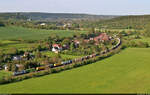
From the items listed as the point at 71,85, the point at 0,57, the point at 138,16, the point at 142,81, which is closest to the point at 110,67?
the point at 142,81

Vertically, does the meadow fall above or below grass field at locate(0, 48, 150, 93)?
above

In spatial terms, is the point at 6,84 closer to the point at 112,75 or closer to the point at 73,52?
the point at 112,75

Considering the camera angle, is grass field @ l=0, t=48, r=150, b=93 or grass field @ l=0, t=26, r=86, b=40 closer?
grass field @ l=0, t=48, r=150, b=93

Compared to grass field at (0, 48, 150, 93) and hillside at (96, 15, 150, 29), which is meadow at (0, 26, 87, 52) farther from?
hillside at (96, 15, 150, 29)

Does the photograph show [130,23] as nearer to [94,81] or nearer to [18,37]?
[18,37]

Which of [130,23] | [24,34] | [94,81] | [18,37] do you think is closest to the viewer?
[94,81]

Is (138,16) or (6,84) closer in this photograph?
(6,84)

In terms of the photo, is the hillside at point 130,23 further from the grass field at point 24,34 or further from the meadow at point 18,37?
the meadow at point 18,37

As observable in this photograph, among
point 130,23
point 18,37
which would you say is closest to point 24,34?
point 18,37

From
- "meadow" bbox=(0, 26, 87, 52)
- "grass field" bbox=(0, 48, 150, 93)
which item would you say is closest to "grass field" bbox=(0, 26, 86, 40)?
"meadow" bbox=(0, 26, 87, 52)
